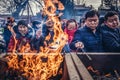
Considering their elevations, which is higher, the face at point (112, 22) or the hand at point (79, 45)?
the face at point (112, 22)

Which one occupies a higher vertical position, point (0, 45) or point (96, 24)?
point (96, 24)

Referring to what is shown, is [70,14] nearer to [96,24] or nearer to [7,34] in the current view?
[7,34]

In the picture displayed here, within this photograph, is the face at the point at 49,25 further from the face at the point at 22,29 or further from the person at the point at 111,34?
the person at the point at 111,34

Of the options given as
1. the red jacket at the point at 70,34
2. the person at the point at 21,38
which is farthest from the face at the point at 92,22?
the person at the point at 21,38

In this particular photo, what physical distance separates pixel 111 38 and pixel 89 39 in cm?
54

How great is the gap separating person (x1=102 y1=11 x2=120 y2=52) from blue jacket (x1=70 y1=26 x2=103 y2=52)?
0.15 meters

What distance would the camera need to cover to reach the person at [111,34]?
20.6ft

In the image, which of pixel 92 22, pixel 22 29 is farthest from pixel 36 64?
pixel 92 22

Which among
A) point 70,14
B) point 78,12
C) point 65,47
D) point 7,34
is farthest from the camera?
point 78,12

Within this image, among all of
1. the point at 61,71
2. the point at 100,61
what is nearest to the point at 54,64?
the point at 61,71

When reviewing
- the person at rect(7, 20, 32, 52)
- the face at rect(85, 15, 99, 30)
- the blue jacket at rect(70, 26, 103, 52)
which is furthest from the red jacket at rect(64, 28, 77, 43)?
the person at rect(7, 20, 32, 52)

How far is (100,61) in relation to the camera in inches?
247

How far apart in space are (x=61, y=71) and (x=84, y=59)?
0.63m

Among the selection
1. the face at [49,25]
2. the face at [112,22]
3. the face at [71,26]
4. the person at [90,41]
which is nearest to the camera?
the person at [90,41]
